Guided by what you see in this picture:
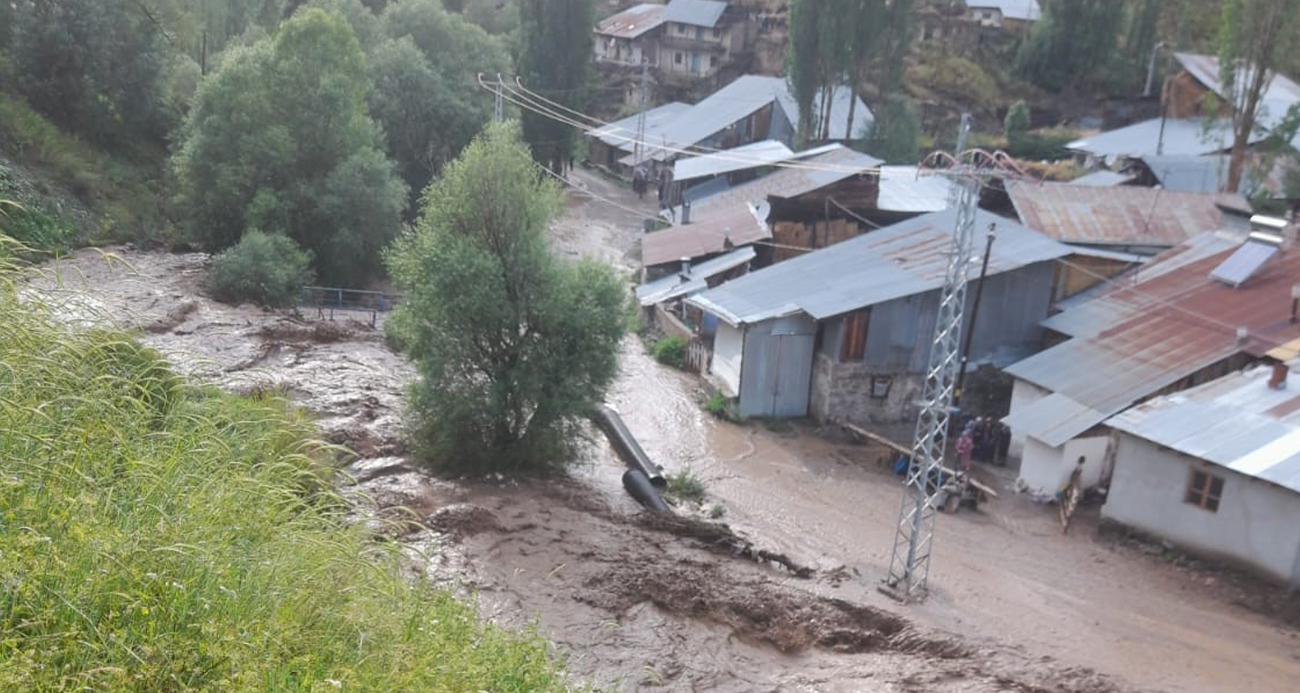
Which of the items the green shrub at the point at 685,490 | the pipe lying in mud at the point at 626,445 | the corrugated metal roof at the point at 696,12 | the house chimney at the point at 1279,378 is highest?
the corrugated metal roof at the point at 696,12

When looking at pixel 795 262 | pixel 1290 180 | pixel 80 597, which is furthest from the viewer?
pixel 1290 180

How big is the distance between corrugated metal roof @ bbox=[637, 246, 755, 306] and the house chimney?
47.7 feet

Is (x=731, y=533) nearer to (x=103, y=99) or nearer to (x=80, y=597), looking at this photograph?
(x=80, y=597)

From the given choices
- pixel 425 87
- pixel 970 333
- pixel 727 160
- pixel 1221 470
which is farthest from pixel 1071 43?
pixel 1221 470

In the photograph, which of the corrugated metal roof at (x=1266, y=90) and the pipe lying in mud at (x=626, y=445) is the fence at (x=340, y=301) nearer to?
the pipe lying in mud at (x=626, y=445)

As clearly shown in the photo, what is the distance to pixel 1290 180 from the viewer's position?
34469mm

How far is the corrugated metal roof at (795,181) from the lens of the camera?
33281 mm

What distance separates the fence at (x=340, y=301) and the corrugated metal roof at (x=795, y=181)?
13.0 metres

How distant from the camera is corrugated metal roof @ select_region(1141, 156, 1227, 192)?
3788 centimetres

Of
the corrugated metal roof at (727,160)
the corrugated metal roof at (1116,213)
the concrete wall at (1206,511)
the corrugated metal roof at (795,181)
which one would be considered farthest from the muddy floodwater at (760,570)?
the corrugated metal roof at (727,160)

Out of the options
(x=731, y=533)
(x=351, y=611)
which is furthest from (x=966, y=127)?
(x=351, y=611)

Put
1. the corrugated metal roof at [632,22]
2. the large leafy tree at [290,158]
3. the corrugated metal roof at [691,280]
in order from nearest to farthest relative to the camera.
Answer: the large leafy tree at [290,158]
the corrugated metal roof at [691,280]
the corrugated metal roof at [632,22]

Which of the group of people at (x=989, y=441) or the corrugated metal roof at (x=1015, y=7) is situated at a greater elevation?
the corrugated metal roof at (x=1015, y=7)

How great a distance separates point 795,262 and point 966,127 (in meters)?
12.9
